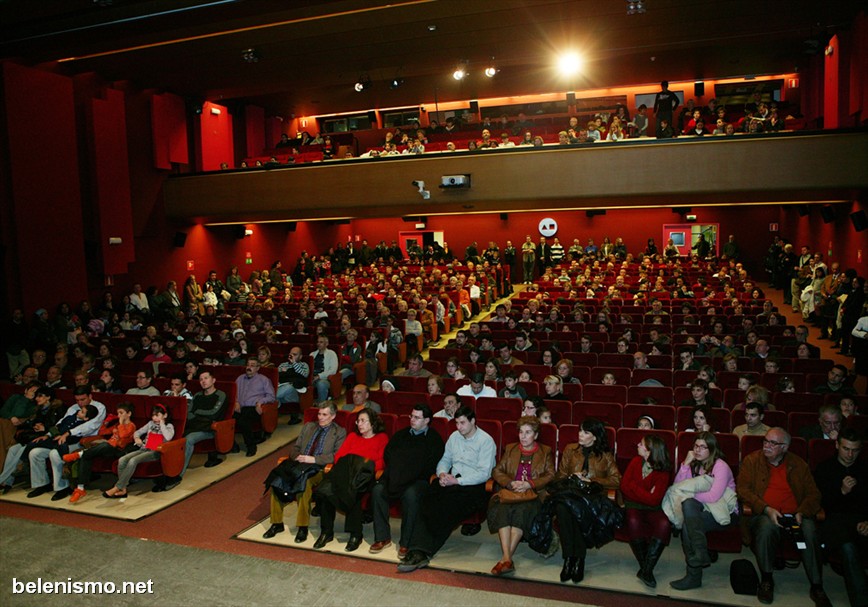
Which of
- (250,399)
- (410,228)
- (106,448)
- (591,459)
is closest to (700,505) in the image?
(591,459)

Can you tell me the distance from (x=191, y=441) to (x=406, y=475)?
2805 mm

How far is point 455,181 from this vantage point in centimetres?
1494

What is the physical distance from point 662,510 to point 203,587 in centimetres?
328

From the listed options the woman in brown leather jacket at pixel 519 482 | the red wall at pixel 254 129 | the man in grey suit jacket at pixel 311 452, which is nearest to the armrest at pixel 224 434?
the man in grey suit jacket at pixel 311 452

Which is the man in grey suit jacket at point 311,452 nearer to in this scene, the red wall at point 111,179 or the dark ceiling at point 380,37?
the dark ceiling at point 380,37

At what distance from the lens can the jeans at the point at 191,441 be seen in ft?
22.3

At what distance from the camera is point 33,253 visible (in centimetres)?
1303

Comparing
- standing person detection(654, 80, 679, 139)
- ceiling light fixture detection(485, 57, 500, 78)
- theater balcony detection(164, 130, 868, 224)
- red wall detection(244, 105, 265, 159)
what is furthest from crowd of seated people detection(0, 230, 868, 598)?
red wall detection(244, 105, 265, 159)

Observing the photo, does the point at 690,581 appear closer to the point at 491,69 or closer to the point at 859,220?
the point at 859,220

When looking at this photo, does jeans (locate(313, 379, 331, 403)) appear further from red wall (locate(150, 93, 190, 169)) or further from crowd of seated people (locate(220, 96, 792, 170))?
red wall (locate(150, 93, 190, 169))

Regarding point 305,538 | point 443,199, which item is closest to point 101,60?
point 443,199

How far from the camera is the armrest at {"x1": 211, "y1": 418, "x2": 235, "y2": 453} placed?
7125mm

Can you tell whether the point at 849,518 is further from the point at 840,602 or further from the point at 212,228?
the point at 212,228

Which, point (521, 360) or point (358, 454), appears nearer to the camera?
point (358, 454)
